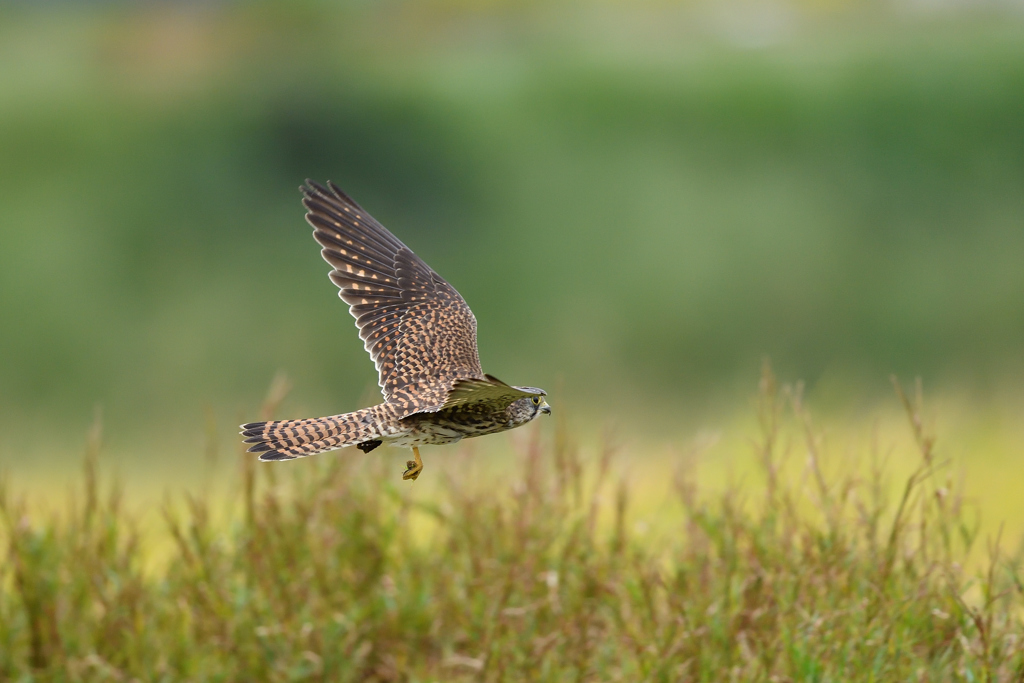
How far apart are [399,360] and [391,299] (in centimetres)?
45

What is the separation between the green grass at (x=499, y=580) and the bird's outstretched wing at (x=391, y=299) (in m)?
1.32

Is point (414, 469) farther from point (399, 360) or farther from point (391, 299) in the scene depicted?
point (391, 299)

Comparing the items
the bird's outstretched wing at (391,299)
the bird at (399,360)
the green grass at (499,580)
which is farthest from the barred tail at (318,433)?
the green grass at (499,580)

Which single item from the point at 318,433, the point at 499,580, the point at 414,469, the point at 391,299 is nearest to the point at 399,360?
the point at 391,299

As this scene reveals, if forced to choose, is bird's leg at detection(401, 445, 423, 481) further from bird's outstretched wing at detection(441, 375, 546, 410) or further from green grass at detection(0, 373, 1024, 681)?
green grass at detection(0, 373, 1024, 681)

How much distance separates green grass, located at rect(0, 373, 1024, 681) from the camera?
3994 mm

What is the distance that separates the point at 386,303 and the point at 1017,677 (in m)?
2.41

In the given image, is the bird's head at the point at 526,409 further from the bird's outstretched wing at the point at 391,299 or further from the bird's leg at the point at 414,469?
the bird's outstretched wing at the point at 391,299

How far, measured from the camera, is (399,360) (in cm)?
300

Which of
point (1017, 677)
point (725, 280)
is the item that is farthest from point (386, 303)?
point (725, 280)

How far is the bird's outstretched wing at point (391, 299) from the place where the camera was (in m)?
2.97

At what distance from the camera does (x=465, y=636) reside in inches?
→ 187

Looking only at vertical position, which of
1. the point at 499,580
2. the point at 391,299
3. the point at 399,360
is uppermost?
the point at 391,299

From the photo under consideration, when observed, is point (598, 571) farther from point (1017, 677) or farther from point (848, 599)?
point (1017, 677)
